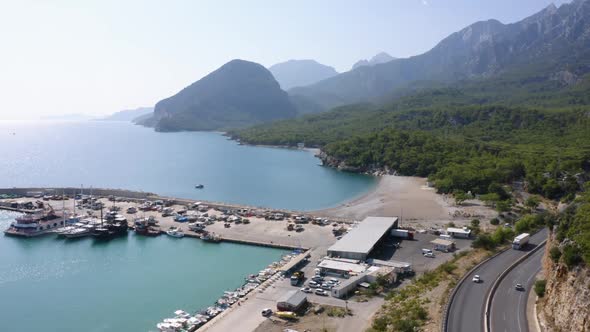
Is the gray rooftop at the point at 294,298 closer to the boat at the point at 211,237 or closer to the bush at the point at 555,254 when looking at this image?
the bush at the point at 555,254

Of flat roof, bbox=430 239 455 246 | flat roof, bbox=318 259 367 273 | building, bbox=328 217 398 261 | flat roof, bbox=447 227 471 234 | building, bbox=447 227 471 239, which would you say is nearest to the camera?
flat roof, bbox=318 259 367 273

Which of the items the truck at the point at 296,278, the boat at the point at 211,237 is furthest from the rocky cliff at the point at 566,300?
the boat at the point at 211,237

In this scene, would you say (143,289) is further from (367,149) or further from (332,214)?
(367,149)

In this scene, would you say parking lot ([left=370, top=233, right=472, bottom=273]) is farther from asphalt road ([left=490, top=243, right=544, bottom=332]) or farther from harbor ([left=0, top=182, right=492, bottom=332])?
asphalt road ([left=490, top=243, right=544, bottom=332])

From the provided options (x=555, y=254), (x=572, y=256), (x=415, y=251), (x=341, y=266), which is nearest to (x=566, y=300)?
(x=572, y=256)

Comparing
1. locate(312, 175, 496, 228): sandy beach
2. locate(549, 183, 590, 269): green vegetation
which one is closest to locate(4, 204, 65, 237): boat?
locate(312, 175, 496, 228): sandy beach

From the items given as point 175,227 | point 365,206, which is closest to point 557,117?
point 365,206
